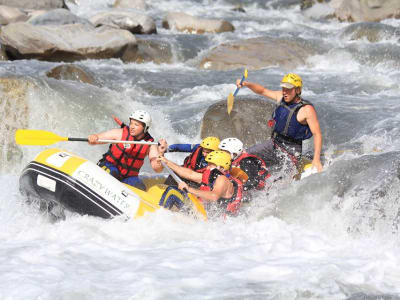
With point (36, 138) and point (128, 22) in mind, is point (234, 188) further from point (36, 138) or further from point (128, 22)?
point (128, 22)

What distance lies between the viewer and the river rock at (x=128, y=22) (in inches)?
634

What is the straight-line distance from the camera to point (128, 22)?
1606 centimetres

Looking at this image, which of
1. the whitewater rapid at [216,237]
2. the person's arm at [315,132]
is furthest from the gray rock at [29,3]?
the person's arm at [315,132]

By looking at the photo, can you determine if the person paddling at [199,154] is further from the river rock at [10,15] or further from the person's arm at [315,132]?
the river rock at [10,15]

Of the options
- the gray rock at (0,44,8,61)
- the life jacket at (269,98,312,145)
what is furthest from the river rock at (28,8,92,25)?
the life jacket at (269,98,312,145)

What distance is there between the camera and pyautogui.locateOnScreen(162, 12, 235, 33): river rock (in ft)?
57.0

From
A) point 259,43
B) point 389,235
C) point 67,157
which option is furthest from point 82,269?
point 259,43

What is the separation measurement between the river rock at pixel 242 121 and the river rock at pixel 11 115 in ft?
7.61

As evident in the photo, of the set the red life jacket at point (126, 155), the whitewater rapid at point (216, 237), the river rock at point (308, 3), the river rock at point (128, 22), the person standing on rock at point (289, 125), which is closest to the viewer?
the whitewater rapid at point (216, 237)

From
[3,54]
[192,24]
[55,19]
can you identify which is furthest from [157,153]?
[192,24]

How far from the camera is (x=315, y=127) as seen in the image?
259 inches

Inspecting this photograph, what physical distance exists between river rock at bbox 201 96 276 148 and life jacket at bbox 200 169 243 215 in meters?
2.51

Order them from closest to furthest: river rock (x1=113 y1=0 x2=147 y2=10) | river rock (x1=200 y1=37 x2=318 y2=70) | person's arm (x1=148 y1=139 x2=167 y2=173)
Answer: person's arm (x1=148 y1=139 x2=167 y2=173)
river rock (x1=200 y1=37 x2=318 y2=70)
river rock (x1=113 y1=0 x2=147 y2=10)

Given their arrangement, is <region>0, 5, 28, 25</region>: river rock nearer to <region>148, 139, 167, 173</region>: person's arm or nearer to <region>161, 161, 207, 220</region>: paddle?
<region>148, 139, 167, 173</region>: person's arm
